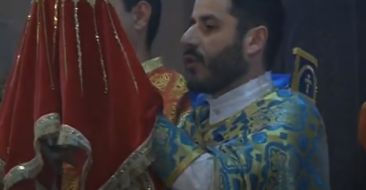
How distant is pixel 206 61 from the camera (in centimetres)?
138

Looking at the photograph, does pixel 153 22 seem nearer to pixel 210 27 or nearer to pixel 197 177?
pixel 210 27

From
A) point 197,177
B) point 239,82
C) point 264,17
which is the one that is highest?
point 264,17

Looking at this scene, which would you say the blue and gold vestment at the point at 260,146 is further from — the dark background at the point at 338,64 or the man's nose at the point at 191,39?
the dark background at the point at 338,64

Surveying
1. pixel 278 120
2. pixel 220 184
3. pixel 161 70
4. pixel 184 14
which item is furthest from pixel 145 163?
pixel 184 14

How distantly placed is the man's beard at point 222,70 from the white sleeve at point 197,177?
192mm

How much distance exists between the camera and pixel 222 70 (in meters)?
1.39

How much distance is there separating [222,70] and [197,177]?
0.24 m

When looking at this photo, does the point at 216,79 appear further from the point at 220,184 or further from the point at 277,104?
the point at 220,184

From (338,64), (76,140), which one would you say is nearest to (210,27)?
(76,140)

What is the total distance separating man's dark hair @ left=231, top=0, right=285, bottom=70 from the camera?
4.60 feet

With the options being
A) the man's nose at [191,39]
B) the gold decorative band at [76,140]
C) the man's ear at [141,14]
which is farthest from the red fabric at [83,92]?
the man's ear at [141,14]

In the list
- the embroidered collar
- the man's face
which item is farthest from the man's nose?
the embroidered collar

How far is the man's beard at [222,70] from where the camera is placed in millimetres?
1386

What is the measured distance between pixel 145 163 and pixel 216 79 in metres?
0.29
